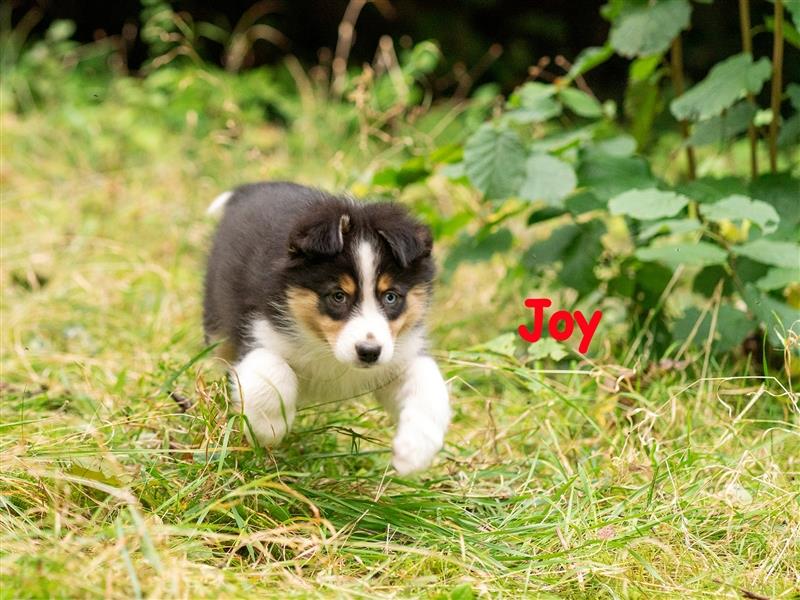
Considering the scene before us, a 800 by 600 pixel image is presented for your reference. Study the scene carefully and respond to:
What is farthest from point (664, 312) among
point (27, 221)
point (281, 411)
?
point (27, 221)

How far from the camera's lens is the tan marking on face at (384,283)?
3.24m

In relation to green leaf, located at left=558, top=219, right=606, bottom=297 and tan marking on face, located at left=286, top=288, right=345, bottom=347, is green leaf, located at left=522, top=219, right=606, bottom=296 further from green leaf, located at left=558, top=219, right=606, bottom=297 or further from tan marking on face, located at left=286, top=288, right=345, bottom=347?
tan marking on face, located at left=286, top=288, right=345, bottom=347

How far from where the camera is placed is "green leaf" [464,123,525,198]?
4.43 meters

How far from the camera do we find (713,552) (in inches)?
122

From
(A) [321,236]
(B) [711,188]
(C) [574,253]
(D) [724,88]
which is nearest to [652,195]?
(B) [711,188]

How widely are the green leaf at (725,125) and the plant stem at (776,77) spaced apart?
4.1 inches

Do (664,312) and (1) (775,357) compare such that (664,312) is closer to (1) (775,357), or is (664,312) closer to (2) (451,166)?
(1) (775,357)

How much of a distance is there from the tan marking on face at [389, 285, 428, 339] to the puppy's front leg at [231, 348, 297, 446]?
36 cm

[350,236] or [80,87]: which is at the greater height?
[350,236]

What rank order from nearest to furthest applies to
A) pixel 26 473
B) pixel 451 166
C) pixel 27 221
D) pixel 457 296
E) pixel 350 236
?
pixel 26 473
pixel 350 236
pixel 451 166
pixel 457 296
pixel 27 221

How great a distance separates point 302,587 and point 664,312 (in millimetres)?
2620

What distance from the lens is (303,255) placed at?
326 cm

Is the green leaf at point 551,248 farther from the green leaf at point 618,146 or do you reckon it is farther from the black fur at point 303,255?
the black fur at point 303,255

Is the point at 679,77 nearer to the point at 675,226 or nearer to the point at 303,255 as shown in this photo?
the point at 675,226
